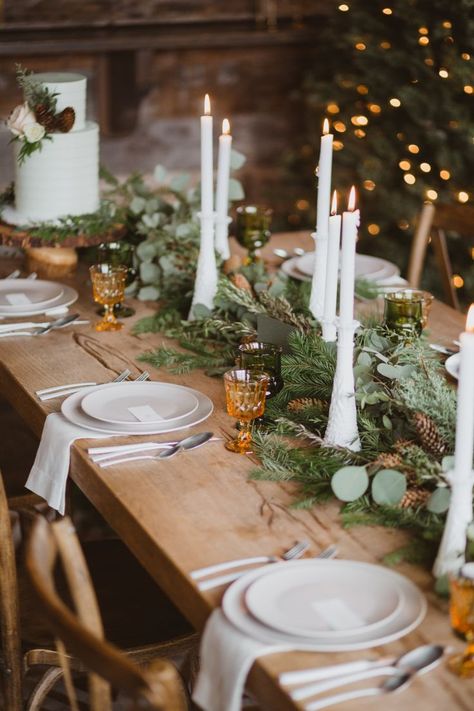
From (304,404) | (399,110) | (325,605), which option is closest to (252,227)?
(304,404)

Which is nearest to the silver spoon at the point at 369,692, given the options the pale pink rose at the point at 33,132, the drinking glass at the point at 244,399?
the drinking glass at the point at 244,399

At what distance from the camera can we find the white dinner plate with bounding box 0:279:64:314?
8.14ft

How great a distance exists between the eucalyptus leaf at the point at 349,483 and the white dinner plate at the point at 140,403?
41 centimetres

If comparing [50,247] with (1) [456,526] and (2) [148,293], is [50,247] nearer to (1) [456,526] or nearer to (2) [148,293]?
(2) [148,293]

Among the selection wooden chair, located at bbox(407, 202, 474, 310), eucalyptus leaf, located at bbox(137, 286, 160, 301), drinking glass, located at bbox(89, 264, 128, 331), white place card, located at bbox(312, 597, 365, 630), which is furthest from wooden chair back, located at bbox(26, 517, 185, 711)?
wooden chair, located at bbox(407, 202, 474, 310)

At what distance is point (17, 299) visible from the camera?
254 cm

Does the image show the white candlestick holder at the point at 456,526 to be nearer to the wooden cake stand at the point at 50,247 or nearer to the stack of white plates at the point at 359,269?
the stack of white plates at the point at 359,269

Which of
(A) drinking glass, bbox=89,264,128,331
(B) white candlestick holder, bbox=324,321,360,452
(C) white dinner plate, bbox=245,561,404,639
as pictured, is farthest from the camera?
(A) drinking glass, bbox=89,264,128,331

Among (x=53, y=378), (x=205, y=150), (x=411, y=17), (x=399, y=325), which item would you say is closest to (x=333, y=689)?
(x=399, y=325)

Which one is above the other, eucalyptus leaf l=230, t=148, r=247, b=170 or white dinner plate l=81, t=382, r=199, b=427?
eucalyptus leaf l=230, t=148, r=247, b=170

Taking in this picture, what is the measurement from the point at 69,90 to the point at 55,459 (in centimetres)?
123

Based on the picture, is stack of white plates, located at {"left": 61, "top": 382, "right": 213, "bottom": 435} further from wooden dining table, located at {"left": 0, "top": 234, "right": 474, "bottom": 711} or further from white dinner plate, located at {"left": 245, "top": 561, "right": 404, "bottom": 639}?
white dinner plate, located at {"left": 245, "top": 561, "right": 404, "bottom": 639}

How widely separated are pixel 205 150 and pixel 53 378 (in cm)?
62

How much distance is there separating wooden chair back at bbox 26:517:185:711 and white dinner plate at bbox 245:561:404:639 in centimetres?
17
